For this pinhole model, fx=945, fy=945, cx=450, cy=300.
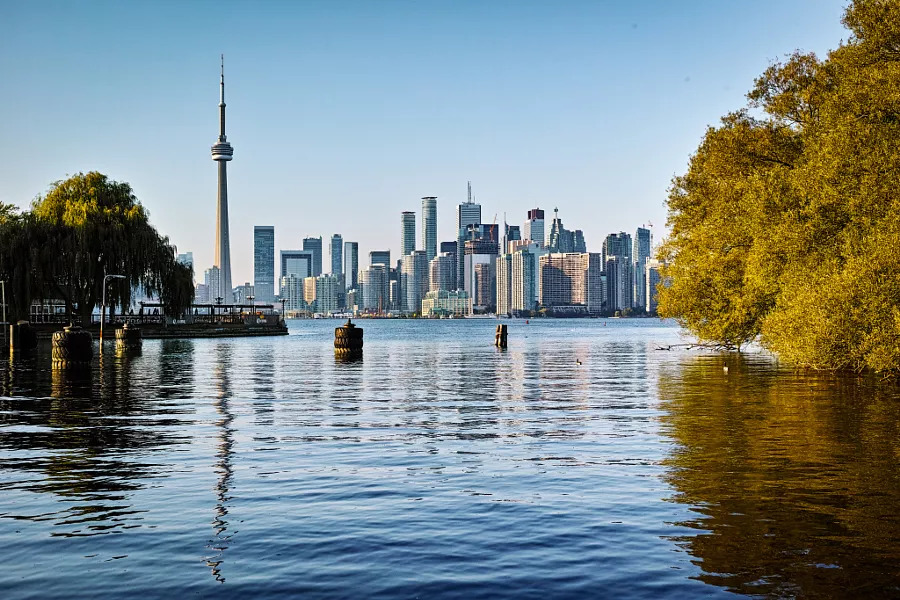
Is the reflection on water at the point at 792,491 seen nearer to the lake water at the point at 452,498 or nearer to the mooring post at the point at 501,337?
the lake water at the point at 452,498

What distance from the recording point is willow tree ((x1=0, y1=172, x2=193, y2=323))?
284ft

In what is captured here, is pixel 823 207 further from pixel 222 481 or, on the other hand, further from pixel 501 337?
pixel 501 337

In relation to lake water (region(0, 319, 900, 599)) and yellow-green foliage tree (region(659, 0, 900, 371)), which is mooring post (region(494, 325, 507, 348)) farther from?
lake water (region(0, 319, 900, 599))

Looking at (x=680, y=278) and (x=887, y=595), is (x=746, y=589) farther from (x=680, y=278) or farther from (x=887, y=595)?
(x=680, y=278)

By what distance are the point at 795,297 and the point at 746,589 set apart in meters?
31.0

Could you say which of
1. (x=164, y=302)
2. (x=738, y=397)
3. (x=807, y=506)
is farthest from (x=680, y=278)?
(x=164, y=302)

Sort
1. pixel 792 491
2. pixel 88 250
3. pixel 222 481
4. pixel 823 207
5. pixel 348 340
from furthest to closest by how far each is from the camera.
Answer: pixel 88 250, pixel 348 340, pixel 823 207, pixel 222 481, pixel 792 491

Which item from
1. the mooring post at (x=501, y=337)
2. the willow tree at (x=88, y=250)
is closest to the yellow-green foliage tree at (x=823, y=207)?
the mooring post at (x=501, y=337)

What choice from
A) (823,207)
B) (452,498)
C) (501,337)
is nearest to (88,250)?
(501,337)

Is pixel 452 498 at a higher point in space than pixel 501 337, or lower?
lower

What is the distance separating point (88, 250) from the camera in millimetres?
90750

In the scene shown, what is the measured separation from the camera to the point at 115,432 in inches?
979

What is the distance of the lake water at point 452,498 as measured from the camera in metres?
11.0

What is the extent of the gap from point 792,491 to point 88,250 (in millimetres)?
85504
